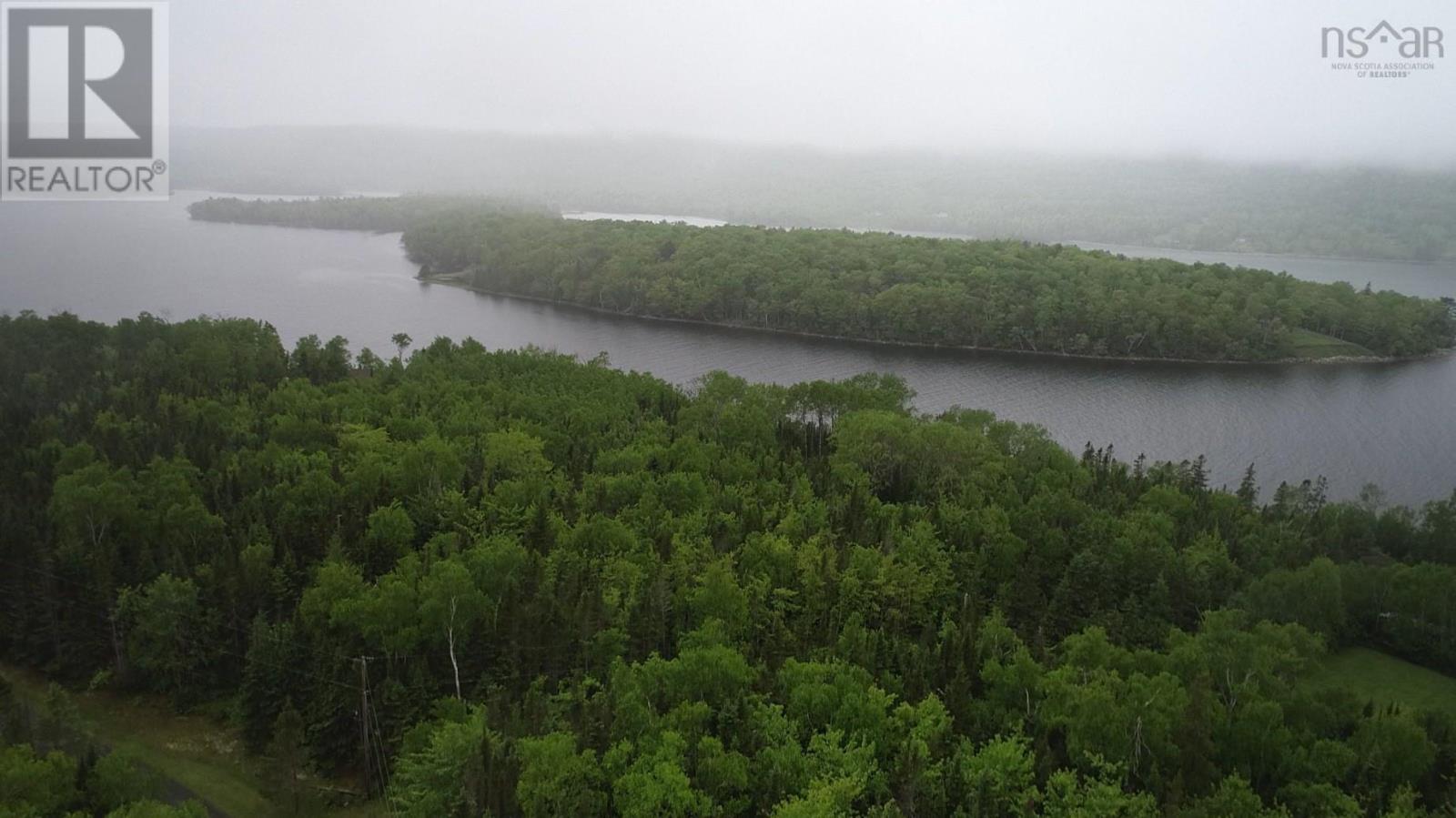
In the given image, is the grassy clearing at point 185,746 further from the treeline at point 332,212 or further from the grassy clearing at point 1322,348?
the treeline at point 332,212

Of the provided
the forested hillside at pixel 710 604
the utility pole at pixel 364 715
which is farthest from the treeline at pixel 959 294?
the utility pole at pixel 364 715

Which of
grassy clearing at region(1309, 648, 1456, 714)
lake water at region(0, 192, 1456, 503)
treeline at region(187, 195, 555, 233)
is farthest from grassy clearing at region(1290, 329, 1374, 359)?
treeline at region(187, 195, 555, 233)

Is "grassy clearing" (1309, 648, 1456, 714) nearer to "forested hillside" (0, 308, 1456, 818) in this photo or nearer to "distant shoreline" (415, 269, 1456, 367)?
"forested hillside" (0, 308, 1456, 818)

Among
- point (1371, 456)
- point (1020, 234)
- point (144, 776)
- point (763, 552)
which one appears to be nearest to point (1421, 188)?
point (1020, 234)

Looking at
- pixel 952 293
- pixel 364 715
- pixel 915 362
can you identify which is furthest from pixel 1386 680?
pixel 952 293

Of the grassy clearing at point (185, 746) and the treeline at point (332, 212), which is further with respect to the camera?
the treeline at point (332, 212)

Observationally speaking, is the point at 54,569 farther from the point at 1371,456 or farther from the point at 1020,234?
the point at 1020,234

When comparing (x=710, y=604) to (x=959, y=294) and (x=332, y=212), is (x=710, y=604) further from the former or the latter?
(x=332, y=212)

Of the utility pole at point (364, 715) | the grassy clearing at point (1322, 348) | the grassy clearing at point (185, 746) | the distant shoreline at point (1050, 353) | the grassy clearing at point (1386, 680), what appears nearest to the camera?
the grassy clearing at point (185, 746)
